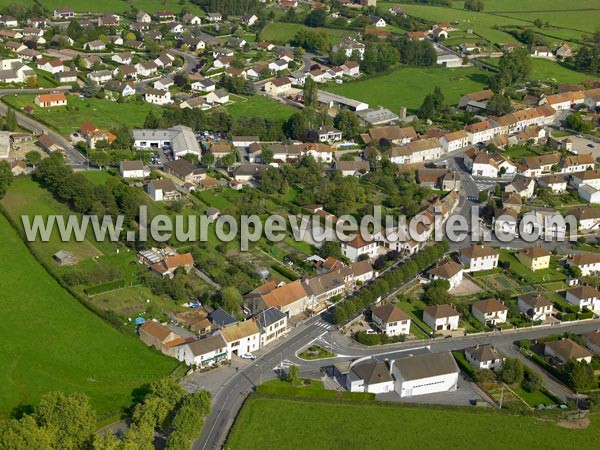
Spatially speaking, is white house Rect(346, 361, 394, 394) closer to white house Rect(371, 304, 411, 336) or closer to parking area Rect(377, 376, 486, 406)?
parking area Rect(377, 376, 486, 406)

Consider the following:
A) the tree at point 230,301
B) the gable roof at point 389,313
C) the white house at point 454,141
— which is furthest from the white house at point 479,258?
the white house at point 454,141

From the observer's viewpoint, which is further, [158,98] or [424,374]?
[158,98]

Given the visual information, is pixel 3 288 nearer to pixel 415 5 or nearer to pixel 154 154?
pixel 154 154

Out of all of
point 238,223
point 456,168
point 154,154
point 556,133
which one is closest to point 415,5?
point 556,133

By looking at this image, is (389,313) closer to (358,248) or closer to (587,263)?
(358,248)

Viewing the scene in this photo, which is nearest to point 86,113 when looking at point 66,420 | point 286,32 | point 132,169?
point 132,169

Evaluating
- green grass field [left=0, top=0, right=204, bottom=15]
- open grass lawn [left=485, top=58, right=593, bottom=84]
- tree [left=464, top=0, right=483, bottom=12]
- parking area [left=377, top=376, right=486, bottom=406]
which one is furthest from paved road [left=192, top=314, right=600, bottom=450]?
tree [left=464, top=0, right=483, bottom=12]
